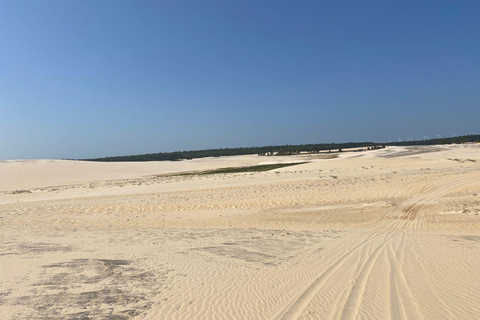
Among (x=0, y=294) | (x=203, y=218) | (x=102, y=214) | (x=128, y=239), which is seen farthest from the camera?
(x=102, y=214)

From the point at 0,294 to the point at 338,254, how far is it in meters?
7.63

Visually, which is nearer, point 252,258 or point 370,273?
point 370,273

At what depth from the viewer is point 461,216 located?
12.6 metres

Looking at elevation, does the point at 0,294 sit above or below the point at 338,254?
above

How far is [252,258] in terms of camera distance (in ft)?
27.2

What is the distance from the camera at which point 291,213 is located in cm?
1504

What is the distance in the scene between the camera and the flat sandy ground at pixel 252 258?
526cm

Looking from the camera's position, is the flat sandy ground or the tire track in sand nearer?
the tire track in sand

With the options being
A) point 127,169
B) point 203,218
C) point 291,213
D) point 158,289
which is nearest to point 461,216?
point 291,213

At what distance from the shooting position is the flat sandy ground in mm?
5258

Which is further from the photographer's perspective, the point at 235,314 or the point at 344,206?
the point at 344,206

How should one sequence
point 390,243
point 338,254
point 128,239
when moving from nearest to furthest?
1. point 338,254
2. point 390,243
3. point 128,239

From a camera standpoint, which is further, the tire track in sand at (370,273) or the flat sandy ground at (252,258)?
the flat sandy ground at (252,258)

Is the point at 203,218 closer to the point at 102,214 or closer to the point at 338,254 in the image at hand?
the point at 102,214
